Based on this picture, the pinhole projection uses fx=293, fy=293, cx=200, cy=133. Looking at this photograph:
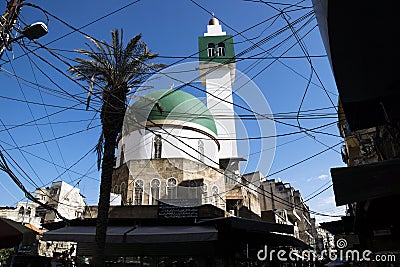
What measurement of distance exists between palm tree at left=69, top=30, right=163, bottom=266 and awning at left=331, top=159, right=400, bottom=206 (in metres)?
6.01

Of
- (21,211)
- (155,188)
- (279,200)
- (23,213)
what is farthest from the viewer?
(279,200)

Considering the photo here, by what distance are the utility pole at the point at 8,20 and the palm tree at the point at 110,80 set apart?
6.09ft

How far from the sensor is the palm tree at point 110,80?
8070 millimetres

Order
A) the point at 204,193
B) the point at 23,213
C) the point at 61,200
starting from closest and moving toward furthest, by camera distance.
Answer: the point at 204,193 < the point at 23,213 < the point at 61,200

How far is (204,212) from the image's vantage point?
42.2ft

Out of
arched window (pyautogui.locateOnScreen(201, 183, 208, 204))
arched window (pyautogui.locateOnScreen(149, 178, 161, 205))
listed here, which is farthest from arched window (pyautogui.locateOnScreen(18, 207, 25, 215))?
arched window (pyautogui.locateOnScreen(201, 183, 208, 204))

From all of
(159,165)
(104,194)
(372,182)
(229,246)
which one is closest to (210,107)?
(159,165)

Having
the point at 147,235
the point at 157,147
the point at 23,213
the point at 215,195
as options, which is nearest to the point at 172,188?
the point at 215,195

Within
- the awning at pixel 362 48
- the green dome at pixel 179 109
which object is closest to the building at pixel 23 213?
the green dome at pixel 179 109

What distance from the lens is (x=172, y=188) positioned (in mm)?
18906

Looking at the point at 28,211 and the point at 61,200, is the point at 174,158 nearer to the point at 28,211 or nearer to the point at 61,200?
the point at 61,200

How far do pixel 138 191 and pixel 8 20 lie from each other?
45.3 feet

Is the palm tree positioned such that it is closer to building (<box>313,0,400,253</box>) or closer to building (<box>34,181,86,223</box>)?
building (<box>313,0,400,253</box>)

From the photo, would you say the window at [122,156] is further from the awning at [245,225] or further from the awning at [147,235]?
the awning at [245,225]
